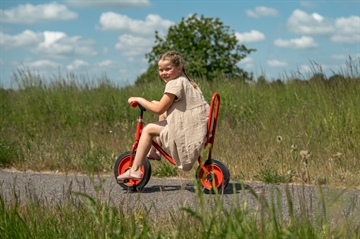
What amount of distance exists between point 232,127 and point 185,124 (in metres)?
4.61

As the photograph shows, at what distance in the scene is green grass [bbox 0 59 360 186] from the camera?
7508 mm

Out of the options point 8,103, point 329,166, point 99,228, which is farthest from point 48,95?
point 99,228

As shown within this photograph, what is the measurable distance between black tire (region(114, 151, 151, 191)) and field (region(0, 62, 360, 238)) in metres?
0.76

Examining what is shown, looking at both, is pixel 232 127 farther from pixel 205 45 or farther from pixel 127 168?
pixel 205 45

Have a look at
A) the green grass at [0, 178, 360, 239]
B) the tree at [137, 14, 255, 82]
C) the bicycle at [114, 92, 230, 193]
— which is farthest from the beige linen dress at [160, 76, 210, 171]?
the tree at [137, 14, 255, 82]

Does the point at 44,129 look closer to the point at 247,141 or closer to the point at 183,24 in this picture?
the point at 247,141

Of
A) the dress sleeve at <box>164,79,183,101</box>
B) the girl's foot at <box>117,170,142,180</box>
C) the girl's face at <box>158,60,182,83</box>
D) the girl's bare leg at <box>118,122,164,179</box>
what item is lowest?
the girl's foot at <box>117,170,142,180</box>

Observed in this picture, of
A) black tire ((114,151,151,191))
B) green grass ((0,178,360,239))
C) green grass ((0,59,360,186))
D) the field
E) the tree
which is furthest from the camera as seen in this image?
the tree

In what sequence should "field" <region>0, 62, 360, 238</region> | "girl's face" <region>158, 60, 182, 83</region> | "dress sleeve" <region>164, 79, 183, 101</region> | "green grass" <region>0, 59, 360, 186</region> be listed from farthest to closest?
1. "green grass" <region>0, 59, 360, 186</region>
2. "girl's face" <region>158, 60, 182, 83</region>
3. "dress sleeve" <region>164, 79, 183, 101</region>
4. "field" <region>0, 62, 360, 238</region>

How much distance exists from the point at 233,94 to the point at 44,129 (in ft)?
13.4

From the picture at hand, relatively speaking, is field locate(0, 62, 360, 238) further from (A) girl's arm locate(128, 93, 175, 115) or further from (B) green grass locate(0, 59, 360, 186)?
(A) girl's arm locate(128, 93, 175, 115)

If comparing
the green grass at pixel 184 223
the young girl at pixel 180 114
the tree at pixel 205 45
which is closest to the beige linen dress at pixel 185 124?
the young girl at pixel 180 114

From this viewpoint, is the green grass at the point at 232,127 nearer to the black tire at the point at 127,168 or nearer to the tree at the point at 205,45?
the black tire at the point at 127,168

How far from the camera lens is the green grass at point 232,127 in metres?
7.51
